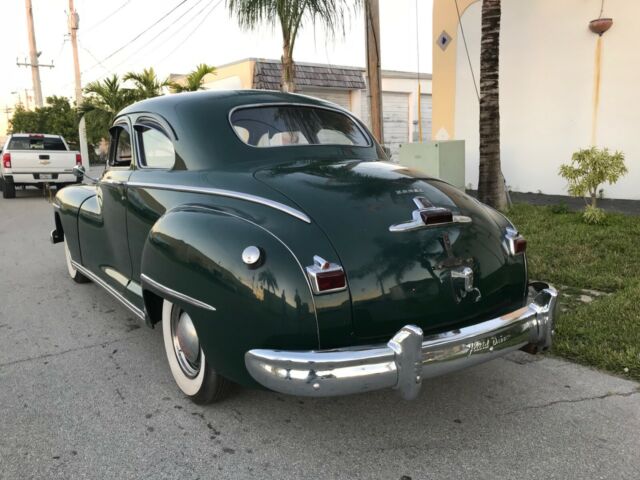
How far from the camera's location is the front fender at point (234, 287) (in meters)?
2.37

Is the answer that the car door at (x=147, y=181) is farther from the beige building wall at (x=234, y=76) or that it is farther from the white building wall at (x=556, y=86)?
the beige building wall at (x=234, y=76)

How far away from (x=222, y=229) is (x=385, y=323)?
914 millimetres

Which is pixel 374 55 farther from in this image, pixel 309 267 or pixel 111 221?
pixel 309 267

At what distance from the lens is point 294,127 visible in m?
3.75

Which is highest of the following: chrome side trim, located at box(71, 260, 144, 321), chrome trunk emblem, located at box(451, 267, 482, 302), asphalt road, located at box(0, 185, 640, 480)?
chrome trunk emblem, located at box(451, 267, 482, 302)

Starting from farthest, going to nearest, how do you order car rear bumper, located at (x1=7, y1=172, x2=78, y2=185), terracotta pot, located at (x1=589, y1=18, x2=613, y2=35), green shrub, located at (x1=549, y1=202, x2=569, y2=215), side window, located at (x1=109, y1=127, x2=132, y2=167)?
car rear bumper, located at (x1=7, y1=172, x2=78, y2=185), terracotta pot, located at (x1=589, y1=18, x2=613, y2=35), green shrub, located at (x1=549, y1=202, x2=569, y2=215), side window, located at (x1=109, y1=127, x2=132, y2=167)

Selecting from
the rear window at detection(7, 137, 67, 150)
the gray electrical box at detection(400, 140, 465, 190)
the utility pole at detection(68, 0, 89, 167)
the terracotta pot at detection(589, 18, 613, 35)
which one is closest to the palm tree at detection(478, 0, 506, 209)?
the gray electrical box at detection(400, 140, 465, 190)

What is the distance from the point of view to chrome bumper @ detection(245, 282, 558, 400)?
89.1 inches

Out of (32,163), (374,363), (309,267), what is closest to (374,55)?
(309,267)

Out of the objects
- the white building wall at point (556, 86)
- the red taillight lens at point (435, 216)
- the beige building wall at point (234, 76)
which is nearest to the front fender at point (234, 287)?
the red taillight lens at point (435, 216)

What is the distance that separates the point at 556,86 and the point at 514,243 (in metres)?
7.77

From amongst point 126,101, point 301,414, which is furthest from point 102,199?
point 126,101

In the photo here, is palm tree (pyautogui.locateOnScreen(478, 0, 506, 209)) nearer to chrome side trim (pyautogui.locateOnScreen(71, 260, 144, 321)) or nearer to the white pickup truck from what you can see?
chrome side trim (pyautogui.locateOnScreen(71, 260, 144, 321))

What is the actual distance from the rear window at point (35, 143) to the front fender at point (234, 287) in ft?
48.9
